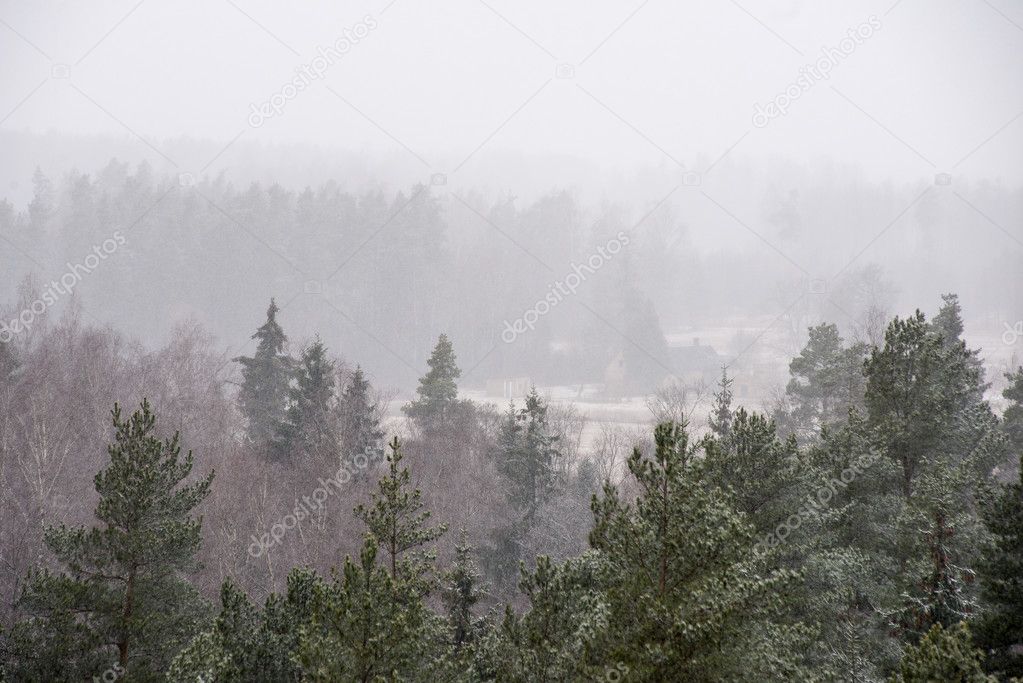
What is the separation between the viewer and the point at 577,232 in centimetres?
10444

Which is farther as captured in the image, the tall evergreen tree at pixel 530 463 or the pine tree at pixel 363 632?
the tall evergreen tree at pixel 530 463

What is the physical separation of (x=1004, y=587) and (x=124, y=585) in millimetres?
12855

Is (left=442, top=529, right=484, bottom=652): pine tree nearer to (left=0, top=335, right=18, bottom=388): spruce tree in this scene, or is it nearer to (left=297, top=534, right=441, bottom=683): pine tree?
(left=297, top=534, right=441, bottom=683): pine tree

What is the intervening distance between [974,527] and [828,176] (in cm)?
14700

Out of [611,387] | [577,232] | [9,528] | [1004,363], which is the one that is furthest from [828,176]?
[9,528]

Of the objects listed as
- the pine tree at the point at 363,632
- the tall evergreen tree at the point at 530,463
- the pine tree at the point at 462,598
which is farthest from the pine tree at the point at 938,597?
the tall evergreen tree at the point at 530,463

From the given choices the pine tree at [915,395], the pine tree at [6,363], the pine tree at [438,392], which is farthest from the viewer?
the pine tree at [438,392]

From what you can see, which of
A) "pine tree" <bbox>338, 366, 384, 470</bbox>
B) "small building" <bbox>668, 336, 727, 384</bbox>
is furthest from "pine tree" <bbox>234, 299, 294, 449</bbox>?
"small building" <bbox>668, 336, 727, 384</bbox>

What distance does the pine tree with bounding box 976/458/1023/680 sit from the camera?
8.83 meters

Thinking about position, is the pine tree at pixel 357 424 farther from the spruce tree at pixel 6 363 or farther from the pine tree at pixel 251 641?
the pine tree at pixel 251 641

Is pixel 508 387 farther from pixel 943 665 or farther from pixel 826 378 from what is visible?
pixel 943 665

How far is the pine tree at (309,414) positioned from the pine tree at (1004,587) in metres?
24.9

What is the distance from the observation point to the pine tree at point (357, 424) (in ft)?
97.2

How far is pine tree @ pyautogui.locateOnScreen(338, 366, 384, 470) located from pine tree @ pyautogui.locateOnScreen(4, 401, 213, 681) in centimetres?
1786
